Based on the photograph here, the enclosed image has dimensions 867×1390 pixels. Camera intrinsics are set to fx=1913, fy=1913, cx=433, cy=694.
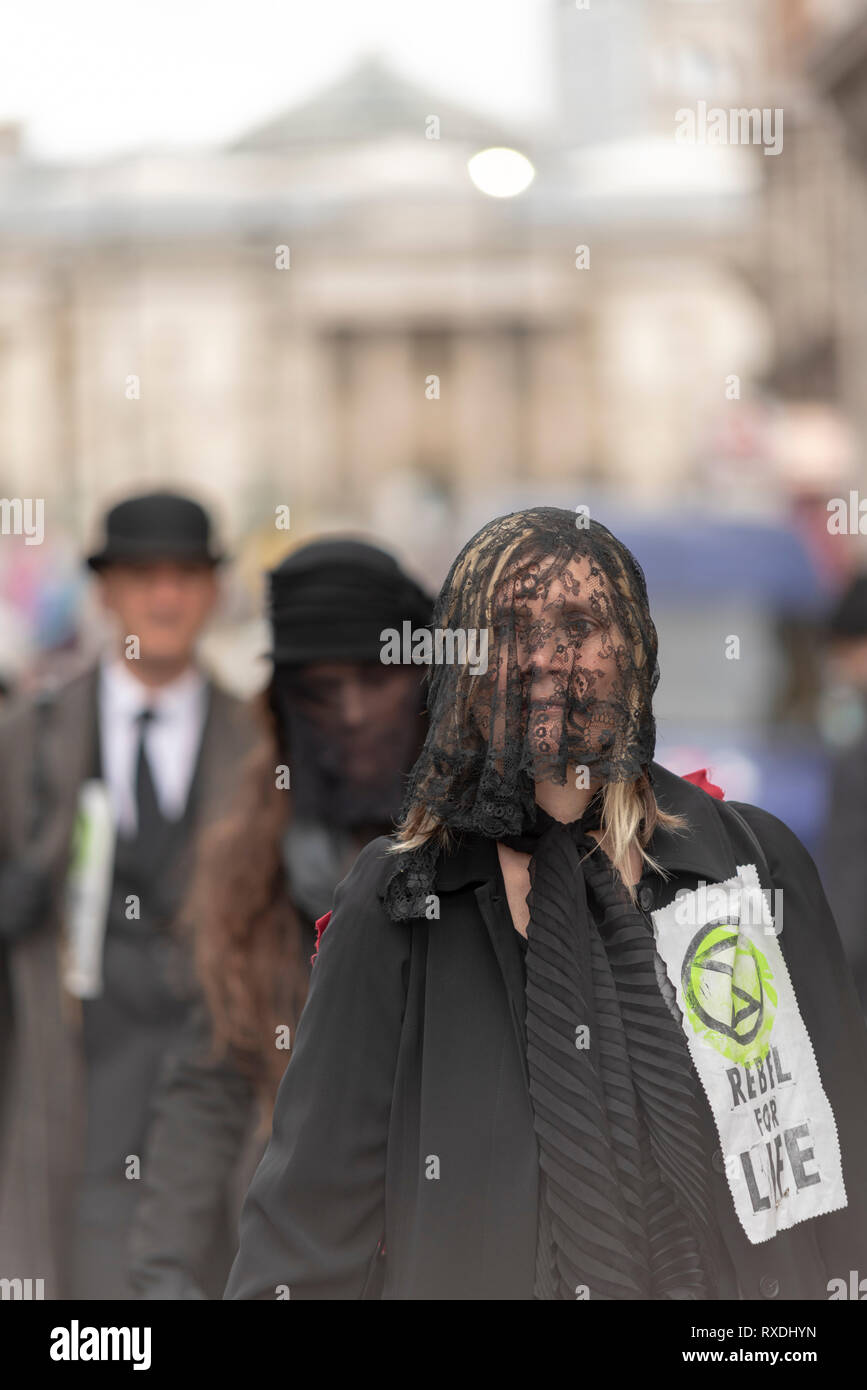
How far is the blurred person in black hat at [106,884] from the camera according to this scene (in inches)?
171

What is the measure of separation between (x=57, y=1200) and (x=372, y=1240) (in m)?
2.62

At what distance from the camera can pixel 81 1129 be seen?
14.7ft

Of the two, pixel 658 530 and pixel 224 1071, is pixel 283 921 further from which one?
pixel 658 530

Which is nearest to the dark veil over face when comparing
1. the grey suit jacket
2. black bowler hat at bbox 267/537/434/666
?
black bowler hat at bbox 267/537/434/666

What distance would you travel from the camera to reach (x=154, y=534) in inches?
200

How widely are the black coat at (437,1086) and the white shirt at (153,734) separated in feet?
8.83

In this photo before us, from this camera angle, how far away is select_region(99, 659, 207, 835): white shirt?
4730mm

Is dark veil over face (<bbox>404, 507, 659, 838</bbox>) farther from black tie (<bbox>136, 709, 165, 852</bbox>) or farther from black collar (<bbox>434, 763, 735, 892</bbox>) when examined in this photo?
black tie (<bbox>136, 709, 165, 852</bbox>)

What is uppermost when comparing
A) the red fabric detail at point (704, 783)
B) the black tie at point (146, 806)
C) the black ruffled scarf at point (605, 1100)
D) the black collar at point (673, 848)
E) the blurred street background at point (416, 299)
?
the blurred street background at point (416, 299)

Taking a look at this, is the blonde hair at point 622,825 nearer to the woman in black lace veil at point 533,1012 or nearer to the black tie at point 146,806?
the woman in black lace veil at point 533,1012

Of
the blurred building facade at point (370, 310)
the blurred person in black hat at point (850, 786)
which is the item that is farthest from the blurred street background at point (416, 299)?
the blurred person in black hat at point (850, 786)

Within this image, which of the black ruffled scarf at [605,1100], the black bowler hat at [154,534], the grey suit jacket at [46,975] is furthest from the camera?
the black bowler hat at [154,534]

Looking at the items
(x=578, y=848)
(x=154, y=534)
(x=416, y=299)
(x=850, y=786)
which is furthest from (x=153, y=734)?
(x=416, y=299)
